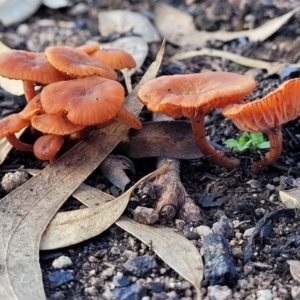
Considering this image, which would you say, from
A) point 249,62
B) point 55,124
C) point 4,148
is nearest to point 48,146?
point 55,124

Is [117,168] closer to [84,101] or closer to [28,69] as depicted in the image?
[84,101]

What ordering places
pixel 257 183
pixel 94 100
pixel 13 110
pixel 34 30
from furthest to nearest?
pixel 34 30 < pixel 13 110 < pixel 257 183 < pixel 94 100

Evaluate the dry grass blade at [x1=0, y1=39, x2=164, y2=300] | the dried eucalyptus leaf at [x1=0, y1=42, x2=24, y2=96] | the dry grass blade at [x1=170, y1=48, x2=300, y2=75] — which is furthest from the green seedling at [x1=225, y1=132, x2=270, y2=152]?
the dried eucalyptus leaf at [x1=0, y1=42, x2=24, y2=96]

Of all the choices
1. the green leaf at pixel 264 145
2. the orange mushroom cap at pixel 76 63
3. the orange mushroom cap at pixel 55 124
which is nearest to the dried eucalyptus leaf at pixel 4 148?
the orange mushroom cap at pixel 55 124

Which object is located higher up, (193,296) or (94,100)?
(94,100)

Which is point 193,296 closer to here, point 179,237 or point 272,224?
point 179,237

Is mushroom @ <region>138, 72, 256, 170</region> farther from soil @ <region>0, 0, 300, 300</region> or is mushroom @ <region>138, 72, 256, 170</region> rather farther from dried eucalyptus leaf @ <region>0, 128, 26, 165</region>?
dried eucalyptus leaf @ <region>0, 128, 26, 165</region>

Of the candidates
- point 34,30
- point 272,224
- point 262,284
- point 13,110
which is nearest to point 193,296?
point 262,284
